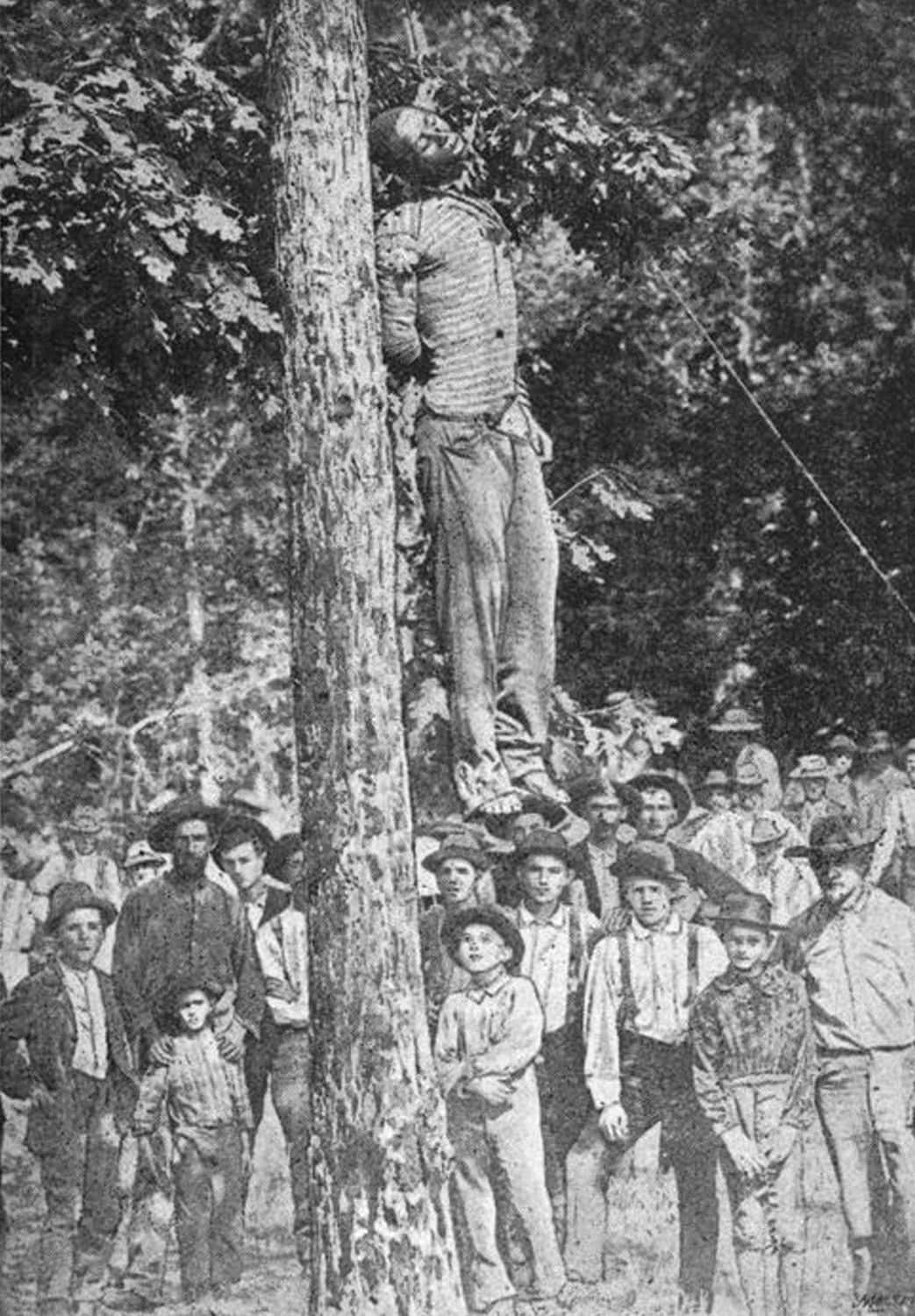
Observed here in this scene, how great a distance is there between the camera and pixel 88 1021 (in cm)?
541

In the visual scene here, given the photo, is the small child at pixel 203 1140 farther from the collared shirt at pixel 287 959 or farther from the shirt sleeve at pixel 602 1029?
the shirt sleeve at pixel 602 1029

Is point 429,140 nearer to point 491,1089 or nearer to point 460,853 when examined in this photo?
point 460,853

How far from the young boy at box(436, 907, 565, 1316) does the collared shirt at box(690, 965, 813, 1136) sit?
0.47 m

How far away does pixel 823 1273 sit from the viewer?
5332 mm

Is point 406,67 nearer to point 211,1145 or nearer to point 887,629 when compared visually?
point 887,629

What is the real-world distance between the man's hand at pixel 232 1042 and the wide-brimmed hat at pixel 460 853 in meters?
0.69

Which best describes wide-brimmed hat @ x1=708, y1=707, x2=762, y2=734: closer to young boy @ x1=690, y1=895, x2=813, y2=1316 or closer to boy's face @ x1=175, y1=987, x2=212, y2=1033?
young boy @ x1=690, y1=895, x2=813, y2=1316

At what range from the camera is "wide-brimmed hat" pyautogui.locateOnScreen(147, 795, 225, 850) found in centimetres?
550

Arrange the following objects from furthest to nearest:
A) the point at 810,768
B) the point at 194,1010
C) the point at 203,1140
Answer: the point at 810,768
the point at 194,1010
the point at 203,1140

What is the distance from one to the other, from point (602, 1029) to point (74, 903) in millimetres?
1545

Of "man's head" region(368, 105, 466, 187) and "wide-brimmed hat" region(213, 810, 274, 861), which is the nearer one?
"wide-brimmed hat" region(213, 810, 274, 861)

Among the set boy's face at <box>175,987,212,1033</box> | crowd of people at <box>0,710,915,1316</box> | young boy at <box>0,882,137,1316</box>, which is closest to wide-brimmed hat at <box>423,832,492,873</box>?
crowd of people at <box>0,710,915,1316</box>

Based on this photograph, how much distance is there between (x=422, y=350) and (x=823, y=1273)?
2.87 meters

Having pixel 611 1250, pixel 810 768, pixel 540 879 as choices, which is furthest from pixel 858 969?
pixel 611 1250
